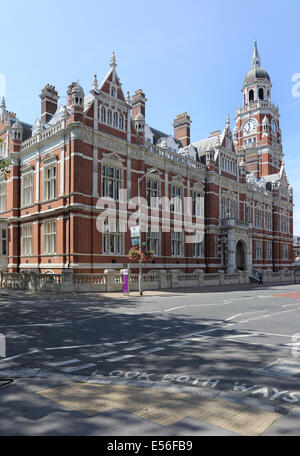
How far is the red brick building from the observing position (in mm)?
27031

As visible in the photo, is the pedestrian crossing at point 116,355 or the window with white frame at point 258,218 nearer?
the pedestrian crossing at point 116,355

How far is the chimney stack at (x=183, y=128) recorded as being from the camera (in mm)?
42312

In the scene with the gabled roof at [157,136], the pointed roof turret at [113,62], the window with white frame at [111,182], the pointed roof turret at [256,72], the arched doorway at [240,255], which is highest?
the pointed roof turret at [256,72]

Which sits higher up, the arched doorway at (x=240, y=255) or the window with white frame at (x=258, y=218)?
the window with white frame at (x=258, y=218)

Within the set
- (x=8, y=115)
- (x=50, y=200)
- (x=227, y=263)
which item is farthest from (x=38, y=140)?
(x=227, y=263)

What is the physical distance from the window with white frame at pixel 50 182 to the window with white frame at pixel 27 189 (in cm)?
267

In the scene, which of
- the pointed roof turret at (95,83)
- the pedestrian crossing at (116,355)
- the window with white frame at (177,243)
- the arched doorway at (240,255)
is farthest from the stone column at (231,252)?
the pedestrian crossing at (116,355)

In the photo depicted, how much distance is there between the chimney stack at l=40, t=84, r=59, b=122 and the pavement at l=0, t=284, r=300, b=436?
27.2 meters

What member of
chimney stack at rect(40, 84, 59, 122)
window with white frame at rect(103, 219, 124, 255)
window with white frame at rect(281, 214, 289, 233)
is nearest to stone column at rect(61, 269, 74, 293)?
window with white frame at rect(103, 219, 124, 255)

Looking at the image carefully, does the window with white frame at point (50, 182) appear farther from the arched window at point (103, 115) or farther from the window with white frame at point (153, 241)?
the window with white frame at point (153, 241)

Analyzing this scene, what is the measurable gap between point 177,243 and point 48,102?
1914 cm

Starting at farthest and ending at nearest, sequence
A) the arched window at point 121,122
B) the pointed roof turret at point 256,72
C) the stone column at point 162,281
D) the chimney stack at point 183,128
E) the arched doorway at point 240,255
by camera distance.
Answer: the pointed roof turret at point 256,72
the arched doorway at point 240,255
the chimney stack at point 183,128
the arched window at point 121,122
the stone column at point 162,281

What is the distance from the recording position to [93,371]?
21.4ft

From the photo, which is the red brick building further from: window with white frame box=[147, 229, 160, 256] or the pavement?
the pavement
